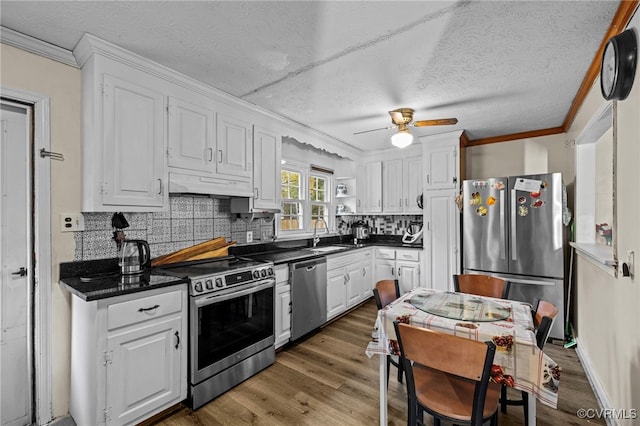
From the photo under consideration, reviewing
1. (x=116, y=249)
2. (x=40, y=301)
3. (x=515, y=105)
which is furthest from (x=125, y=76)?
(x=515, y=105)

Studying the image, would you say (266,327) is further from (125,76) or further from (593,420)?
(593,420)

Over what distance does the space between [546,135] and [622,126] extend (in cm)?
246

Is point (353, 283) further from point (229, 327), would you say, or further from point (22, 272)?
point (22, 272)

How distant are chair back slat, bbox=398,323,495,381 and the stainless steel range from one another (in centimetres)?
140

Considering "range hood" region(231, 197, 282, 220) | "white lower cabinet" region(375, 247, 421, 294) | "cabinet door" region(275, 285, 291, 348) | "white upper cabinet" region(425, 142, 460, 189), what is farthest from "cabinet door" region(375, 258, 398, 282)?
"range hood" region(231, 197, 282, 220)

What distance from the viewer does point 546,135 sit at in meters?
3.89

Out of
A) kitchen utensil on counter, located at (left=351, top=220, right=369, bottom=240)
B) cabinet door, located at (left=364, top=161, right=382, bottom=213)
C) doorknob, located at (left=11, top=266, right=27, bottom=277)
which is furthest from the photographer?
kitchen utensil on counter, located at (left=351, top=220, right=369, bottom=240)

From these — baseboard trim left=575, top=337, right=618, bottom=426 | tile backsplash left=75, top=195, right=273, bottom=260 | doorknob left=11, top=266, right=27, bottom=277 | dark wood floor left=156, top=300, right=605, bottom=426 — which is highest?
tile backsplash left=75, top=195, right=273, bottom=260

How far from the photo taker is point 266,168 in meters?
3.16

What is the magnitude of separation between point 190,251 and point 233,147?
1011 millimetres

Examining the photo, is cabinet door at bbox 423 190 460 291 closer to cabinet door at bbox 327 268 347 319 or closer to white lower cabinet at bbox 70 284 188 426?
cabinet door at bbox 327 268 347 319

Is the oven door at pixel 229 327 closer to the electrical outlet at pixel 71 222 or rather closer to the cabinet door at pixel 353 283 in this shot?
the electrical outlet at pixel 71 222

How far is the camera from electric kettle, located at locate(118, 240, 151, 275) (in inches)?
86.4

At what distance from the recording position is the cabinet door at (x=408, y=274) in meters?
4.30
